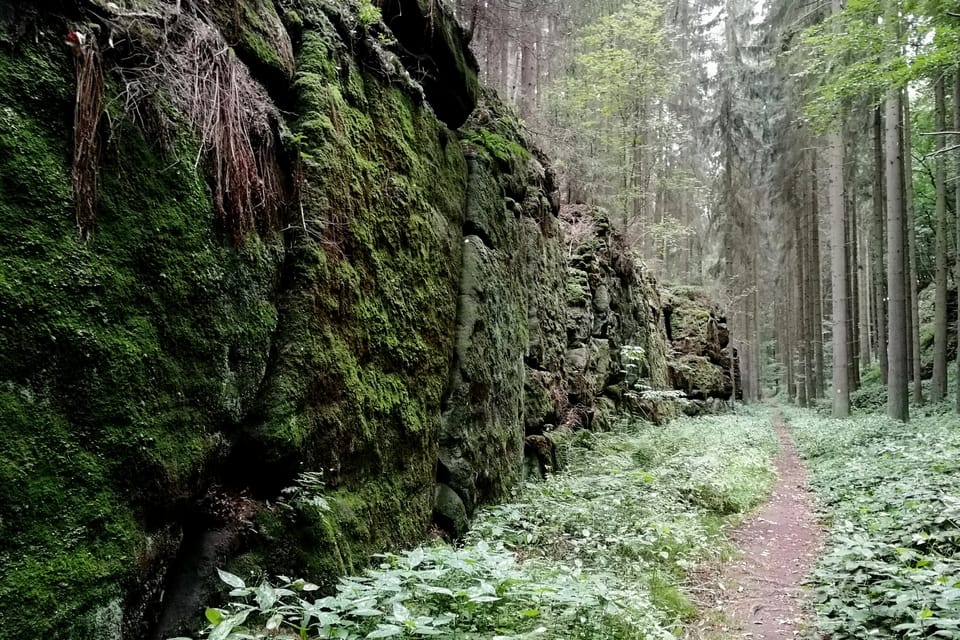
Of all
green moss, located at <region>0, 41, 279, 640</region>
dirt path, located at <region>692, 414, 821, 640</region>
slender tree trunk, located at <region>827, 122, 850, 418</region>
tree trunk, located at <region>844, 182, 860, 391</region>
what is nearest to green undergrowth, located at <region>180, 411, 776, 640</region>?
dirt path, located at <region>692, 414, 821, 640</region>

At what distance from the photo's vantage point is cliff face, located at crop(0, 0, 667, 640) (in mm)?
1992

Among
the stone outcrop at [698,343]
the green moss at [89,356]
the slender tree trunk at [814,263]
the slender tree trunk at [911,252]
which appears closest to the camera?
the green moss at [89,356]

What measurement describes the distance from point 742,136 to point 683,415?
46.1 ft

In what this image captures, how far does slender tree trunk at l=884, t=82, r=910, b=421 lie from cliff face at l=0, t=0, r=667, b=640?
11709 mm

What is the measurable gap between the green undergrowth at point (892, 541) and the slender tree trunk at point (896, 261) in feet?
11.3

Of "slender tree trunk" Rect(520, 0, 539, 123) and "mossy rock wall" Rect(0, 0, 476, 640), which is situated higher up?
"slender tree trunk" Rect(520, 0, 539, 123)

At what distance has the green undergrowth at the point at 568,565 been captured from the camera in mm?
2432

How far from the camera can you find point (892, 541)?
4.89 m

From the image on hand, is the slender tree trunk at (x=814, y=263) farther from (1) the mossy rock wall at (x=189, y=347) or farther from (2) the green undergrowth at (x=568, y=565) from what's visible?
(1) the mossy rock wall at (x=189, y=347)

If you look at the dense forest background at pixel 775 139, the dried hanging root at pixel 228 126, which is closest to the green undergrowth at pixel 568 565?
the dried hanging root at pixel 228 126

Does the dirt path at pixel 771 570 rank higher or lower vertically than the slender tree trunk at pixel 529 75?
lower

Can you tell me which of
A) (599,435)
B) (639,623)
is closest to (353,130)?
(639,623)

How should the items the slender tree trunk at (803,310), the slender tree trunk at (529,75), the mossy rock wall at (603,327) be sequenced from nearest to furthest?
the mossy rock wall at (603,327) → the slender tree trunk at (529,75) → the slender tree trunk at (803,310)

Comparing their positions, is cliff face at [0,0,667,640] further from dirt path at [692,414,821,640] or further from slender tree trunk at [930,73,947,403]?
slender tree trunk at [930,73,947,403]
